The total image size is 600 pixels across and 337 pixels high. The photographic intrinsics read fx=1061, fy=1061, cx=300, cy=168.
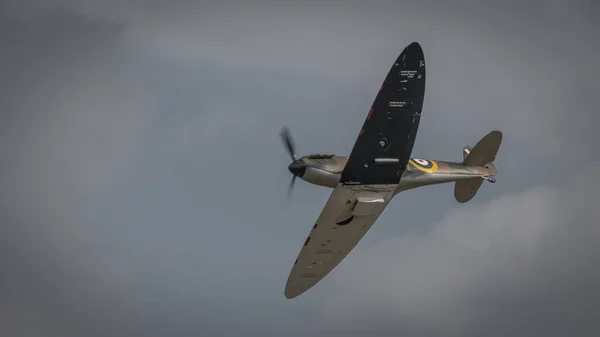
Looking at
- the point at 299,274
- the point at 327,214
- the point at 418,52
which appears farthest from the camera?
the point at 299,274

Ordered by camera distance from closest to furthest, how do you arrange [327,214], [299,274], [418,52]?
1. [418,52]
2. [327,214]
3. [299,274]

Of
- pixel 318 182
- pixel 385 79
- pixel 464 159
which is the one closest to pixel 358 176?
pixel 318 182

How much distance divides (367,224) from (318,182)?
3.50 metres

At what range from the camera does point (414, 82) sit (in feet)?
122

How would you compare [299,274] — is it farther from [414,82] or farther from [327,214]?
[414,82]

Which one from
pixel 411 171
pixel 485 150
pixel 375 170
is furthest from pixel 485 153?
pixel 375 170

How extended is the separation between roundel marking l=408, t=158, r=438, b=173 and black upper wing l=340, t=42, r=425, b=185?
1811 millimetres

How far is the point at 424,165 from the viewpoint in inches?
1601

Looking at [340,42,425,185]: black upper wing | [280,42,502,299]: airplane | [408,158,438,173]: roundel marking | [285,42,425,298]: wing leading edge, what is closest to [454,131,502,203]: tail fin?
[280,42,502,299]: airplane

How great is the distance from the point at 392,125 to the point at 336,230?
216 inches

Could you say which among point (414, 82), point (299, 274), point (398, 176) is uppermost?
point (414, 82)

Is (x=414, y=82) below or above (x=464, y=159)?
above

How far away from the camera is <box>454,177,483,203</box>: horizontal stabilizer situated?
43.6m

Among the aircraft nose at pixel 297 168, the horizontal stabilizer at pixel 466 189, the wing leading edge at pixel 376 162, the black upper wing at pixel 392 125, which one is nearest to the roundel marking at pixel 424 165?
the wing leading edge at pixel 376 162
